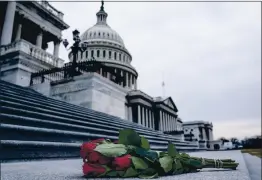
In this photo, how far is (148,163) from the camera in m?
1.91

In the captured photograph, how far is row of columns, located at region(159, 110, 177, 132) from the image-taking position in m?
49.8

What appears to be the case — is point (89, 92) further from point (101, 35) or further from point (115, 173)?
point (101, 35)

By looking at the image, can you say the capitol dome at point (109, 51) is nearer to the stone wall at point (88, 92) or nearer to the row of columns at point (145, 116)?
the row of columns at point (145, 116)

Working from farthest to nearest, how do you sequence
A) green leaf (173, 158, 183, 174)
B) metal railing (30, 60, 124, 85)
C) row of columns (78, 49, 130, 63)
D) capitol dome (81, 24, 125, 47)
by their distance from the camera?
capitol dome (81, 24, 125, 47), row of columns (78, 49, 130, 63), metal railing (30, 60, 124, 85), green leaf (173, 158, 183, 174)

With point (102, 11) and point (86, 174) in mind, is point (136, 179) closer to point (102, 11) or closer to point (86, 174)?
point (86, 174)

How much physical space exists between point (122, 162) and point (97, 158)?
7.4 inches

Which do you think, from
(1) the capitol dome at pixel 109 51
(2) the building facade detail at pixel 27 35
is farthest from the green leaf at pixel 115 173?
(1) the capitol dome at pixel 109 51

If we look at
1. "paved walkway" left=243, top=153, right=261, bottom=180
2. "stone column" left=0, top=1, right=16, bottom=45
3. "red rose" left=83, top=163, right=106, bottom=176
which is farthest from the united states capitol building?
"red rose" left=83, top=163, right=106, bottom=176

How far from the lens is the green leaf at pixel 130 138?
1948mm

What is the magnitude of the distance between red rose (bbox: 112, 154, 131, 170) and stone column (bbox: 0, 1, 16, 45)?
21749 millimetres

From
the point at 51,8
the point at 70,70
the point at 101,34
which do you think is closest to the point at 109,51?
the point at 101,34

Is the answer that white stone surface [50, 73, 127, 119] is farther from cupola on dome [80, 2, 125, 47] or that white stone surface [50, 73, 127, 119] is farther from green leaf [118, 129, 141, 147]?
cupola on dome [80, 2, 125, 47]

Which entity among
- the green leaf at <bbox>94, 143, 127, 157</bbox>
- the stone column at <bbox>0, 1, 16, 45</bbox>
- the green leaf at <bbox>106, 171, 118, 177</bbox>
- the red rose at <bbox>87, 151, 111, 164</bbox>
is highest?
the stone column at <bbox>0, 1, 16, 45</bbox>

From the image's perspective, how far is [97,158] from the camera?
6.04 feet
